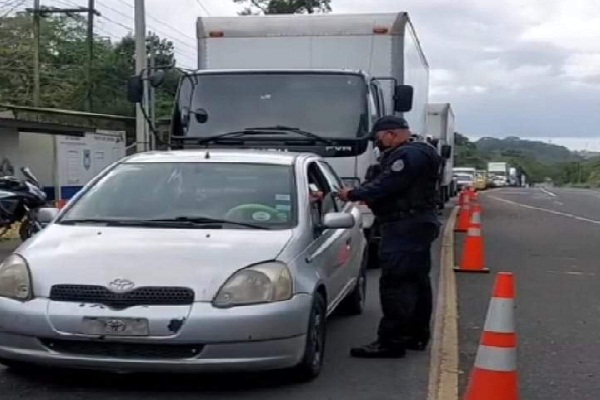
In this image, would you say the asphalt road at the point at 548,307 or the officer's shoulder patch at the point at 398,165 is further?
the officer's shoulder patch at the point at 398,165

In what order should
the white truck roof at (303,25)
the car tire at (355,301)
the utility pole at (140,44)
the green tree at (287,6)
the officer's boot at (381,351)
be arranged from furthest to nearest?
the green tree at (287,6), the utility pole at (140,44), the white truck roof at (303,25), the car tire at (355,301), the officer's boot at (381,351)

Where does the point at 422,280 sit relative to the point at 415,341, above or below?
above

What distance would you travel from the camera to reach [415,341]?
731 centimetres

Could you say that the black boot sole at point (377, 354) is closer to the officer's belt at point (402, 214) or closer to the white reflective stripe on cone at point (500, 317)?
the officer's belt at point (402, 214)

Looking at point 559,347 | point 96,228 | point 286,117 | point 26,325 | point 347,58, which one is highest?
point 347,58

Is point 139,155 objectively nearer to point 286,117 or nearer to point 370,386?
point 370,386

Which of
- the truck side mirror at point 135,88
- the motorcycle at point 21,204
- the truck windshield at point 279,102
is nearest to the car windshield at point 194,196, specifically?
the truck windshield at point 279,102

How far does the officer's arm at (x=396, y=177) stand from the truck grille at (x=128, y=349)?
6.18 feet

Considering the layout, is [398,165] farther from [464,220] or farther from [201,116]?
[464,220]

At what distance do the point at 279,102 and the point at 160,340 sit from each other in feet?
22.0

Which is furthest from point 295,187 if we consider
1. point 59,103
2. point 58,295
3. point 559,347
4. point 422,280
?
point 59,103

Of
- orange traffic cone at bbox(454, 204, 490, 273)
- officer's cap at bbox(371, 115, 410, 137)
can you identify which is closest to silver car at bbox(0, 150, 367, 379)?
officer's cap at bbox(371, 115, 410, 137)

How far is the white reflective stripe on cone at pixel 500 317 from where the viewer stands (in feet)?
17.5

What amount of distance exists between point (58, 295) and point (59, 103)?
173 ft
